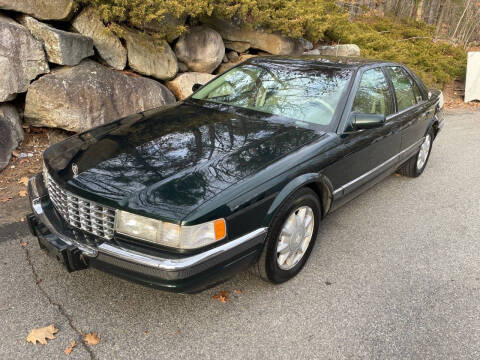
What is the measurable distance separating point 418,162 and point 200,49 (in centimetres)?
404

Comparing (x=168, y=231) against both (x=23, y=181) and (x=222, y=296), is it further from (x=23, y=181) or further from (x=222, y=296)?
(x=23, y=181)

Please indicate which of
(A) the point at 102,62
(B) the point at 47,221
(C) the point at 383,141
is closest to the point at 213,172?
(B) the point at 47,221

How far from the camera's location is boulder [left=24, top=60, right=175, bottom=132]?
479 cm

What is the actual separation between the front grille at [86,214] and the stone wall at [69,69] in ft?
8.43

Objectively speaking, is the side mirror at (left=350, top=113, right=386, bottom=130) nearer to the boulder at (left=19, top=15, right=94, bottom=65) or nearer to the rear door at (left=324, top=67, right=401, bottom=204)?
the rear door at (left=324, top=67, right=401, bottom=204)

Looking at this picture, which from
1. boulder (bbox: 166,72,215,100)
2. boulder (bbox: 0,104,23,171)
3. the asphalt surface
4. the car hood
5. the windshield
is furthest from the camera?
boulder (bbox: 166,72,215,100)

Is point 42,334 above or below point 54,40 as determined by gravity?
below

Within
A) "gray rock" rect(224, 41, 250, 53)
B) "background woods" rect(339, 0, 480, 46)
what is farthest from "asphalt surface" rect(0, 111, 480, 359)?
"background woods" rect(339, 0, 480, 46)

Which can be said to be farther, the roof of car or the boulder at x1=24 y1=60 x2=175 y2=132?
the boulder at x1=24 y1=60 x2=175 y2=132

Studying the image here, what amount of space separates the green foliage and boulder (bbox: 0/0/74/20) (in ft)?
1.11

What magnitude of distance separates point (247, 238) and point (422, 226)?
7.61ft

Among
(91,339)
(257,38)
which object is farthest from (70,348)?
(257,38)

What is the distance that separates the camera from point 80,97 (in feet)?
16.0

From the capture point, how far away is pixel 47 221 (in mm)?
2598
